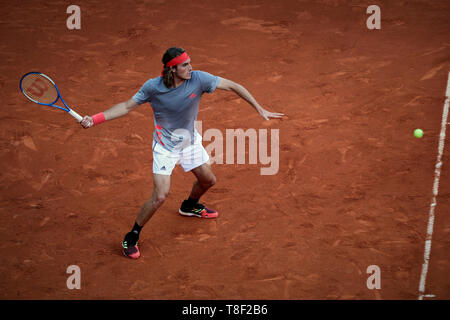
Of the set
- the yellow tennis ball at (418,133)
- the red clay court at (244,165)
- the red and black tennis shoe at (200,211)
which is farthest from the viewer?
the yellow tennis ball at (418,133)

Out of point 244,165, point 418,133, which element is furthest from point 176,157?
point 418,133

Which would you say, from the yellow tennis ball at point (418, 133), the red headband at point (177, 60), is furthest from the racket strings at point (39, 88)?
the yellow tennis ball at point (418, 133)

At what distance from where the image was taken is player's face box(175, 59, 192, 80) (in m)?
5.52

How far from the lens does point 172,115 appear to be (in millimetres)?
5773

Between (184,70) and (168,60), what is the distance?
0.20 m

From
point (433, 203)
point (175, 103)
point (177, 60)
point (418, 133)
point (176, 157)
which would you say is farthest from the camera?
point (418, 133)

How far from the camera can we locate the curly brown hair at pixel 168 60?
550 centimetres

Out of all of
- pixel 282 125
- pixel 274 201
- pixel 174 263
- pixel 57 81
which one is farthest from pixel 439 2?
pixel 174 263

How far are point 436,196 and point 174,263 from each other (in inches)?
138

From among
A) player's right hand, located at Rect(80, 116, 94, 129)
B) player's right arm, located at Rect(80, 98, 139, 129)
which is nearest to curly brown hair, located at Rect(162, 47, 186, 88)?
player's right arm, located at Rect(80, 98, 139, 129)

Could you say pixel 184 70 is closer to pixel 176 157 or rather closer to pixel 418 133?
pixel 176 157

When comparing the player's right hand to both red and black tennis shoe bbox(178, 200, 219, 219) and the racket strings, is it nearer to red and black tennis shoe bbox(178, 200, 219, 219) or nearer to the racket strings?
the racket strings

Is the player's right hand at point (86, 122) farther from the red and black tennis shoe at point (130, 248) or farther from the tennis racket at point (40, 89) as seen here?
the red and black tennis shoe at point (130, 248)

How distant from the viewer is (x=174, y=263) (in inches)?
239
